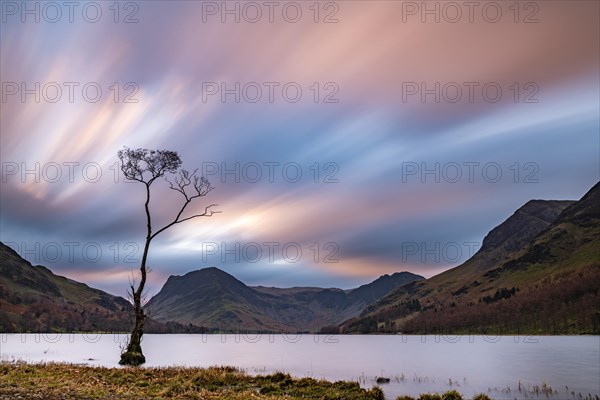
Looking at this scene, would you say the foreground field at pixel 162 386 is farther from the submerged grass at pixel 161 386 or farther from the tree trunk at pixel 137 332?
the tree trunk at pixel 137 332

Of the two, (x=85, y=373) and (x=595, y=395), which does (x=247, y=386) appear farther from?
(x=595, y=395)

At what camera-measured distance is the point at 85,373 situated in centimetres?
3675

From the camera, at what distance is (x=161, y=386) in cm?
3150

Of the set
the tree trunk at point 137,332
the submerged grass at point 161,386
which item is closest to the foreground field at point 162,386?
the submerged grass at point 161,386

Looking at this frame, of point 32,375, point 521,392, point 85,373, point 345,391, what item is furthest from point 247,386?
point 521,392

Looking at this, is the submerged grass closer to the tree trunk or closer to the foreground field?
the foreground field

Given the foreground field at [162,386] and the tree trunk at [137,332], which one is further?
the tree trunk at [137,332]

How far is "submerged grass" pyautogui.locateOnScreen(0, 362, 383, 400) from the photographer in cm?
2520

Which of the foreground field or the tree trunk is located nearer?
the foreground field

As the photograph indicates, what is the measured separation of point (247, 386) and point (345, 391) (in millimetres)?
7330

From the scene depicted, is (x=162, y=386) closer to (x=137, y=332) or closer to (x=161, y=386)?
(x=161, y=386)

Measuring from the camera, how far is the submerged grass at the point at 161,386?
2520 cm

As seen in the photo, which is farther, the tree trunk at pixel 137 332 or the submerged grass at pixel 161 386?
the tree trunk at pixel 137 332

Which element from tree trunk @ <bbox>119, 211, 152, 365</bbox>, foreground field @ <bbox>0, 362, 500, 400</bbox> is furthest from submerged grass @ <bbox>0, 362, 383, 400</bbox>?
tree trunk @ <bbox>119, 211, 152, 365</bbox>
